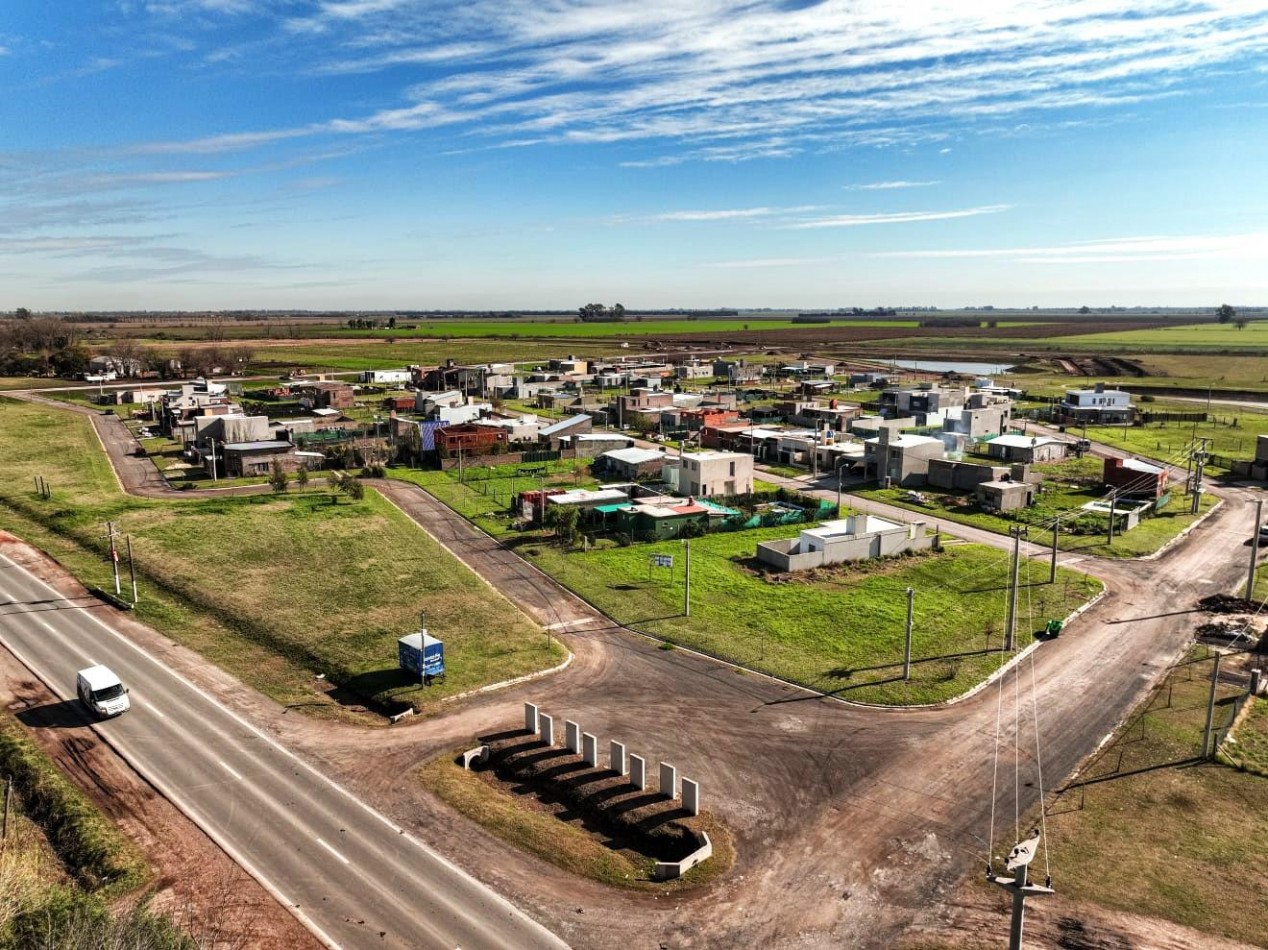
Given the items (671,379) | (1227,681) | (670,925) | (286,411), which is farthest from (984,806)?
(671,379)

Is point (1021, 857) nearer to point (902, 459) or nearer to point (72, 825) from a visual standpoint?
point (72, 825)

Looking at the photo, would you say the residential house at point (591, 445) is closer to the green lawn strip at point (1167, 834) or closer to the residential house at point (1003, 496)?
the residential house at point (1003, 496)

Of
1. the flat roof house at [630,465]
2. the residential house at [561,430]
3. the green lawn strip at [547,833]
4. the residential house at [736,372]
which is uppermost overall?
the residential house at [736,372]

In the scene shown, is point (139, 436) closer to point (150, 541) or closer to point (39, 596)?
point (150, 541)

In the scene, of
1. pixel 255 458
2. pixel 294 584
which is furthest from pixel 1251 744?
pixel 255 458

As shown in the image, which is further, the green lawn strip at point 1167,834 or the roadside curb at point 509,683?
the roadside curb at point 509,683

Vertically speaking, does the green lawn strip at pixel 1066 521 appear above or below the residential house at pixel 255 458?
below

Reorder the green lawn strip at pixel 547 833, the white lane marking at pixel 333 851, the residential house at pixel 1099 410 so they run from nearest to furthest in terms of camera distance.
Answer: the green lawn strip at pixel 547 833, the white lane marking at pixel 333 851, the residential house at pixel 1099 410

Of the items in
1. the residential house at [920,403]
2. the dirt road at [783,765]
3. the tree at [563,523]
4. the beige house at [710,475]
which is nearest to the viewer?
the dirt road at [783,765]

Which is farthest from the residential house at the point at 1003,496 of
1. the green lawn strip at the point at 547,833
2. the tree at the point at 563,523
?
the green lawn strip at the point at 547,833
